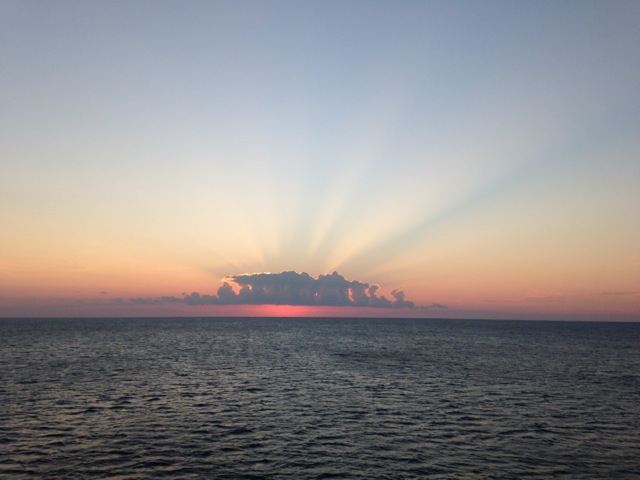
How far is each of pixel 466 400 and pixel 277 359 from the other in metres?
51.2

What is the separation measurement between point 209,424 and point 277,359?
54637mm

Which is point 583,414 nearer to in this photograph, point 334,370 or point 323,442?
point 323,442

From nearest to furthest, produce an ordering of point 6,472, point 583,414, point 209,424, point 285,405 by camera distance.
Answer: point 6,472 < point 209,424 < point 583,414 < point 285,405

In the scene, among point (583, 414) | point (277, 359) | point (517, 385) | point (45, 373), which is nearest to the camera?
point (583, 414)

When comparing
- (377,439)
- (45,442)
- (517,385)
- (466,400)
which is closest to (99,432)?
(45,442)

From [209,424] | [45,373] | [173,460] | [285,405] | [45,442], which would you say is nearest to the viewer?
[173,460]

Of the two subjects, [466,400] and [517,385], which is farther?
[517,385]

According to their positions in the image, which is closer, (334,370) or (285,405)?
(285,405)

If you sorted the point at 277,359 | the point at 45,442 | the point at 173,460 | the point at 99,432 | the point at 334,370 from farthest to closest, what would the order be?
the point at 277,359, the point at 334,370, the point at 99,432, the point at 45,442, the point at 173,460

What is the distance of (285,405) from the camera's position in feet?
154

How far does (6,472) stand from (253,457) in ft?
51.3

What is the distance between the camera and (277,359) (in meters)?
92.9

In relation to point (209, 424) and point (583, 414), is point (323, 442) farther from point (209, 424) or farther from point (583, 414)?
point (583, 414)

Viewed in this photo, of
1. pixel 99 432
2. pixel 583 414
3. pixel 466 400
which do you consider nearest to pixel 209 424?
pixel 99 432
